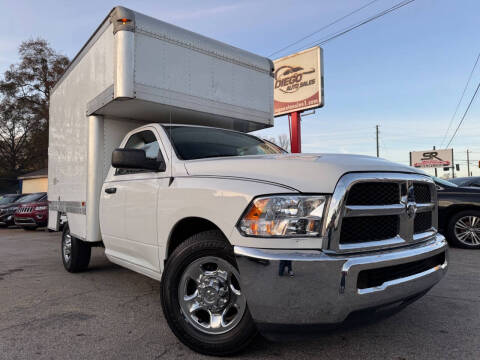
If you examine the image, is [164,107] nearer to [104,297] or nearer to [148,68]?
[148,68]

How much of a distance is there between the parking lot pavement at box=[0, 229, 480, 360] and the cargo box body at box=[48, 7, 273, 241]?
0.82m

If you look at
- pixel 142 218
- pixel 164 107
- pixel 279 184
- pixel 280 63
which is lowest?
pixel 142 218

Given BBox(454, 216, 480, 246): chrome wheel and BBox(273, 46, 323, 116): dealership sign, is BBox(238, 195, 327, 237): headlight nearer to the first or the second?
BBox(454, 216, 480, 246): chrome wheel

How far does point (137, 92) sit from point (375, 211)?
2.74 metres

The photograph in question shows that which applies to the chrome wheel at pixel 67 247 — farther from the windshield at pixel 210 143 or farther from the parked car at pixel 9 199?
the parked car at pixel 9 199

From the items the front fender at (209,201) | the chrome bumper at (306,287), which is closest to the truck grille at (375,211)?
the chrome bumper at (306,287)

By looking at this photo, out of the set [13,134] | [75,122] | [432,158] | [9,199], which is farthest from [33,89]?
[432,158]

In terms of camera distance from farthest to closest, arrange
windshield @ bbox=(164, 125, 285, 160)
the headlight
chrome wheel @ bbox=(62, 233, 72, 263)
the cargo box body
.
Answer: chrome wheel @ bbox=(62, 233, 72, 263)
the cargo box body
windshield @ bbox=(164, 125, 285, 160)
the headlight


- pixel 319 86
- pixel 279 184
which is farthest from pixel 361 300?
pixel 319 86

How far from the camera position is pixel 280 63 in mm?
15922

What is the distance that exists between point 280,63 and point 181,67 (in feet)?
40.2

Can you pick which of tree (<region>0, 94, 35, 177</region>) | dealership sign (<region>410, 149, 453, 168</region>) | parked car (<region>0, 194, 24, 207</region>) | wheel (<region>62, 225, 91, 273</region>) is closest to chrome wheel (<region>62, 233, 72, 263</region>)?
wheel (<region>62, 225, 91, 273</region>)

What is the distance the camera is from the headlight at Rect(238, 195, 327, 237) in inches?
86.7

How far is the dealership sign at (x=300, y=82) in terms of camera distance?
14.2 metres
